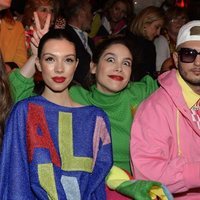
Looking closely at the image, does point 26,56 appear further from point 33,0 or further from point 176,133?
point 176,133

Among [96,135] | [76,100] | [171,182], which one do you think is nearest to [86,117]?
[96,135]

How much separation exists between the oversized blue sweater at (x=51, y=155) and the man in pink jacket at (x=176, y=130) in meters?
0.24

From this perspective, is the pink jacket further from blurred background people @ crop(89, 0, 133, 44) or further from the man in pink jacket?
blurred background people @ crop(89, 0, 133, 44)

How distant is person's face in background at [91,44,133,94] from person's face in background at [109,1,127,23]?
319 cm

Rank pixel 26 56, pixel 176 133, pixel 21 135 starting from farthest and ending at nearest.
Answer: pixel 26 56 < pixel 176 133 < pixel 21 135

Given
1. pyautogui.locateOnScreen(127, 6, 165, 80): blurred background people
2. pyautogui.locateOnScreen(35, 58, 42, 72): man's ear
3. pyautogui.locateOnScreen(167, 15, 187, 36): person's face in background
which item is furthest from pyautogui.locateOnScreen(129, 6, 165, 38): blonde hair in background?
pyautogui.locateOnScreen(35, 58, 42, 72): man's ear

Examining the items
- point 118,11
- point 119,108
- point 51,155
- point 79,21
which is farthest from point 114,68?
point 118,11

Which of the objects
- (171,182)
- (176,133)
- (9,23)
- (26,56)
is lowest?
(171,182)

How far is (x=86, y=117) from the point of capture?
2.72 m

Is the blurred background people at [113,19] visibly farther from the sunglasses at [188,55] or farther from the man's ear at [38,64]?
the man's ear at [38,64]

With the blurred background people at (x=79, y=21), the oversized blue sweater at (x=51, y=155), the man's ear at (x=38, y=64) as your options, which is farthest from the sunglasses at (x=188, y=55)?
the blurred background people at (x=79, y=21)

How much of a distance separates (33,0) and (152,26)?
1.28m

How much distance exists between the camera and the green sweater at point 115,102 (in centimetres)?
298

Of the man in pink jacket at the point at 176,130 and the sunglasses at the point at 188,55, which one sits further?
the sunglasses at the point at 188,55
